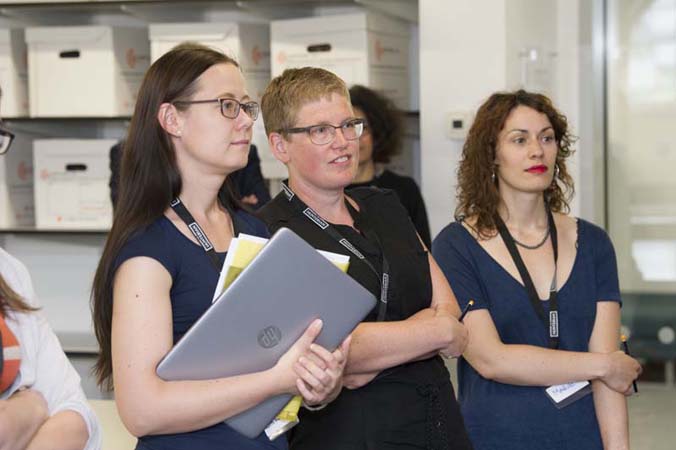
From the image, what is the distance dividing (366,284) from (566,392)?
0.66m

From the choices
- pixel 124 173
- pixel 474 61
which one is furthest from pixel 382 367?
pixel 474 61

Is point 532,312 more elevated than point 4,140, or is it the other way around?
Result: point 4,140

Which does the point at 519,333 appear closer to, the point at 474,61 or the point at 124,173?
the point at 124,173

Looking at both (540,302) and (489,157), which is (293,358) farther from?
(489,157)

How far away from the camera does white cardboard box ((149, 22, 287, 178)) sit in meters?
4.34

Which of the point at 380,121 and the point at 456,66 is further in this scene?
the point at 456,66

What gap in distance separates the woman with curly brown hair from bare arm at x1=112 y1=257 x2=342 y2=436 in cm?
88

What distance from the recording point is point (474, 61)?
407 cm

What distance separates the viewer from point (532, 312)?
246cm

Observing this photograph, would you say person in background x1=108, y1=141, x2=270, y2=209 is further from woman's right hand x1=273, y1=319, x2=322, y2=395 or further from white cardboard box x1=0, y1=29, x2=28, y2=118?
woman's right hand x1=273, y1=319, x2=322, y2=395

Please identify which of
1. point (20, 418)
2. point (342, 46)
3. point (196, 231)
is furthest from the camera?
point (342, 46)

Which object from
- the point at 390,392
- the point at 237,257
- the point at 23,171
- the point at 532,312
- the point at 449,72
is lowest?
the point at 390,392

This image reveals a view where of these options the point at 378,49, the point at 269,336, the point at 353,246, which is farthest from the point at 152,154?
the point at 378,49

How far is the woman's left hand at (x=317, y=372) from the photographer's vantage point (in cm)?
167
